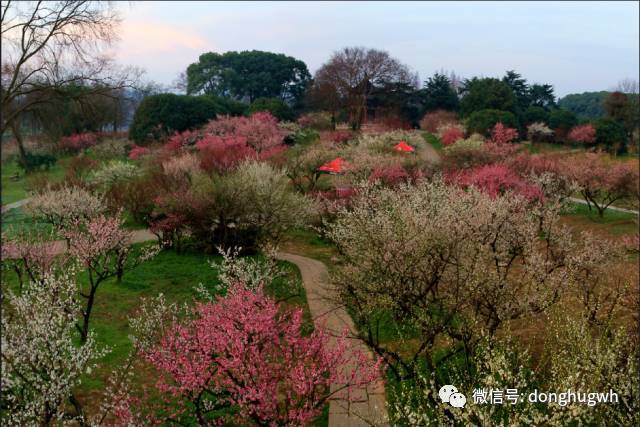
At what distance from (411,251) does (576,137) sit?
4939cm

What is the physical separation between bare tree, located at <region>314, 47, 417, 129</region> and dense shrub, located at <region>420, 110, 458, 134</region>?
8.19 meters

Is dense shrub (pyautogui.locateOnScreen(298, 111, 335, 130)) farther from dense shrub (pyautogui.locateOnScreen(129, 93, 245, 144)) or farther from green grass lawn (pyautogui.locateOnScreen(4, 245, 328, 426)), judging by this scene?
green grass lawn (pyautogui.locateOnScreen(4, 245, 328, 426))

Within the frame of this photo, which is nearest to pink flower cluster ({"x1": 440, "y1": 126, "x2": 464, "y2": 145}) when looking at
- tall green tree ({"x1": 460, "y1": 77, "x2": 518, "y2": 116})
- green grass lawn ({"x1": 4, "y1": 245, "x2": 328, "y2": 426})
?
tall green tree ({"x1": 460, "y1": 77, "x2": 518, "y2": 116})

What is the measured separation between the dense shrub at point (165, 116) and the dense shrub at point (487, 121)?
27.0 metres

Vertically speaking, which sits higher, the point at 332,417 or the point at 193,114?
the point at 193,114

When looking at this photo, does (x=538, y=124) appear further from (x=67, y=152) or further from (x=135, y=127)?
(x=67, y=152)

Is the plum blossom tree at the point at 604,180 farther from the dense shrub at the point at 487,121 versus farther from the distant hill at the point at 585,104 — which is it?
the distant hill at the point at 585,104

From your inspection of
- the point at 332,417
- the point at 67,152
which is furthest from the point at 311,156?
the point at 67,152

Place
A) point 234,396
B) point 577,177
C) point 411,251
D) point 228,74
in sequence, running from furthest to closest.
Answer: point 228,74
point 577,177
point 411,251
point 234,396

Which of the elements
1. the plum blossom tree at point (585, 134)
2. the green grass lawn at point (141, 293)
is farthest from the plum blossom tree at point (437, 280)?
the plum blossom tree at point (585, 134)

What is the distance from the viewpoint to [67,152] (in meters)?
50.3

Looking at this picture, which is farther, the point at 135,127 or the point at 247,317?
the point at 135,127

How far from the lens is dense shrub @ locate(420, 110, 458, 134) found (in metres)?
60.3

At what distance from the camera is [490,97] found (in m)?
53.4
